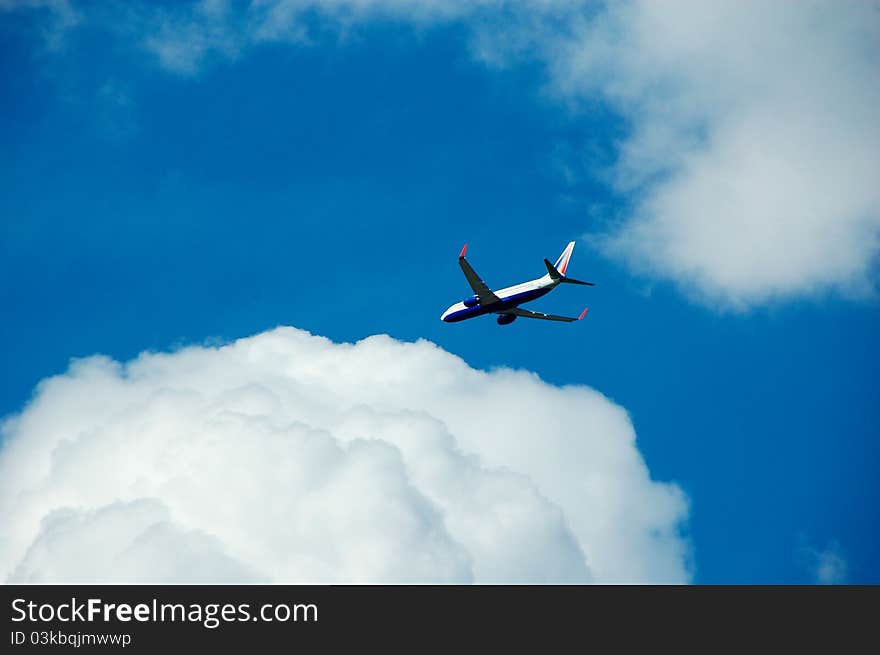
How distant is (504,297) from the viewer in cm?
18388

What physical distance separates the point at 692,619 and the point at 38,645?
261ft

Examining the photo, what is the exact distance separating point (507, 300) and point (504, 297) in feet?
1.96

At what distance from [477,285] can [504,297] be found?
4.29 meters

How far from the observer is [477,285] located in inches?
7185

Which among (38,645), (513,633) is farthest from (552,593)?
(38,645)

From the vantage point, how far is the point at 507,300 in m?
184

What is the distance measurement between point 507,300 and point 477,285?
4.85 meters

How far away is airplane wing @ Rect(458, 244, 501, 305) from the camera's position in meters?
180

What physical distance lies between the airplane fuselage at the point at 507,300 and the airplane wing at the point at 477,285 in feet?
2.96

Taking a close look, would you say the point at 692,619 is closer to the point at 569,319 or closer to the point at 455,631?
the point at 455,631

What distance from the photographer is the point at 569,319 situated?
19500cm

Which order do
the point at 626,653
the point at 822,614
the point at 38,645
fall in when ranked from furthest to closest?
the point at 822,614 → the point at 626,653 → the point at 38,645

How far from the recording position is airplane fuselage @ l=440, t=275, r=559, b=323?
181 m

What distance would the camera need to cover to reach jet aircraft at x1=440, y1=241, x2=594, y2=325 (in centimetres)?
18075
